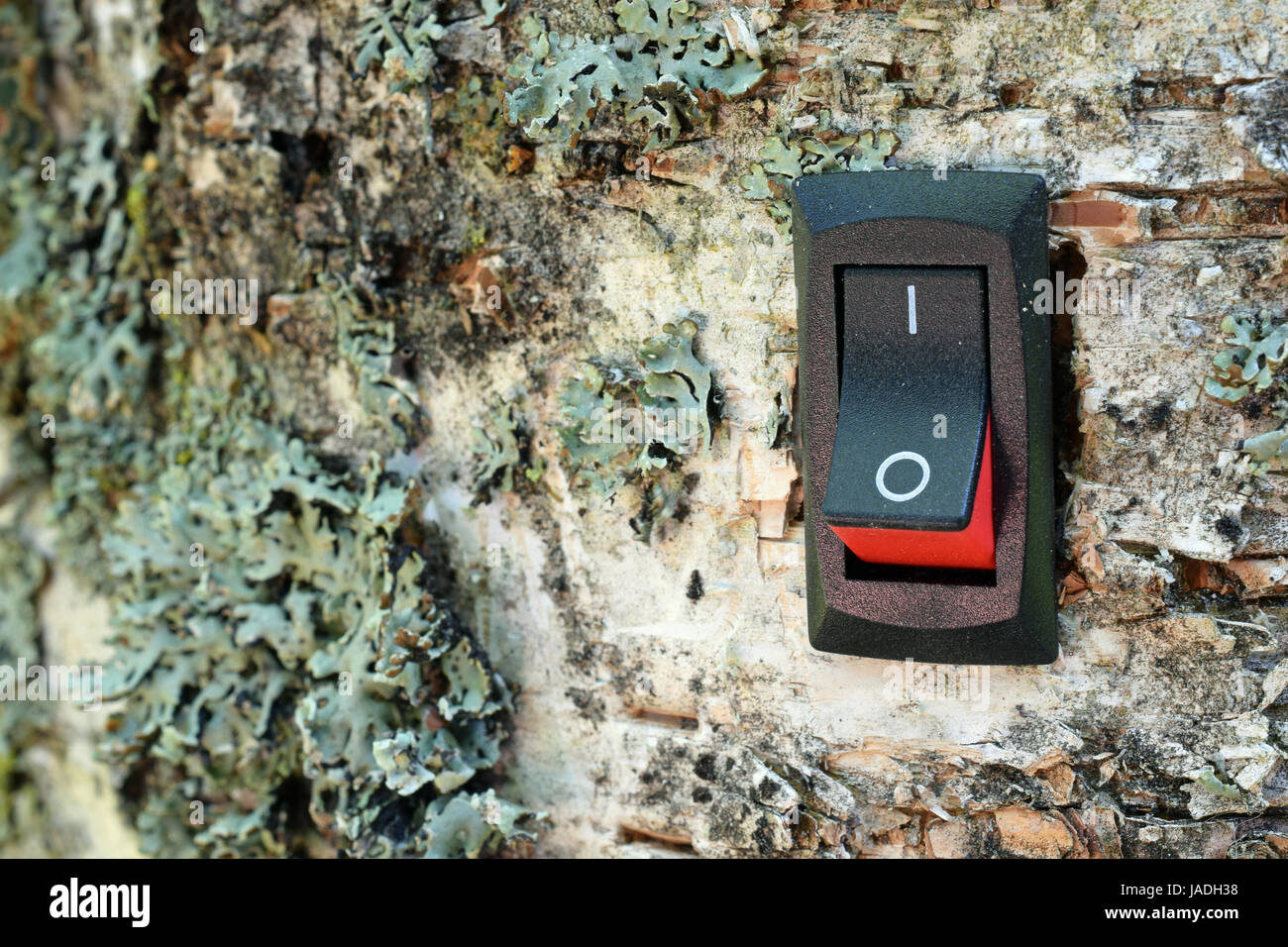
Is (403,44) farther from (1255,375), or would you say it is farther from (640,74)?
(1255,375)

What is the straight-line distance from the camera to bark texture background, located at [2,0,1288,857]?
1.19m

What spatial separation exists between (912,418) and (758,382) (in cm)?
25

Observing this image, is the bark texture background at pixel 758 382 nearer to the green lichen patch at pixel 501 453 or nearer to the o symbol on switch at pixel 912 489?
the green lichen patch at pixel 501 453

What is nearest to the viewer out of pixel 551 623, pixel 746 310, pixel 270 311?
pixel 746 310

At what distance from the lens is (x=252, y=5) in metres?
1.61

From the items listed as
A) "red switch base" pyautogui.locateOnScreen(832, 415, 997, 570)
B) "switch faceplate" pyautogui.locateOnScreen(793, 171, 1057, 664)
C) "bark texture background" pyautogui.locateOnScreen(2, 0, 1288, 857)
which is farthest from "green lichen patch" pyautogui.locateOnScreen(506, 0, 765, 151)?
"red switch base" pyautogui.locateOnScreen(832, 415, 997, 570)

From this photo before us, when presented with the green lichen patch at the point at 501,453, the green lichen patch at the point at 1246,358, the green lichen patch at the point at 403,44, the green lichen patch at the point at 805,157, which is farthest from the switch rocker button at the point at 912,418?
the green lichen patch at the point at 403,44

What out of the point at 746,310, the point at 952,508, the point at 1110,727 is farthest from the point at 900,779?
the point at 746,310

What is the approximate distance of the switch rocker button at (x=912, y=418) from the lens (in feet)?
3.65

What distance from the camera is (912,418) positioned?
1.15 m

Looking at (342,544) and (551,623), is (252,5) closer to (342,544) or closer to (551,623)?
→ (342,544)

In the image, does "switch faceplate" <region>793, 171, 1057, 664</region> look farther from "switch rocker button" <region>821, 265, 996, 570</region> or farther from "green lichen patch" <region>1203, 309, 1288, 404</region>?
"green lichen patch" <region>1203, 309, 1288, 404</region>

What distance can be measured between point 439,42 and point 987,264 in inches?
30.0

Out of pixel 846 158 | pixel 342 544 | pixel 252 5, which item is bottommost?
pixel 342 544
